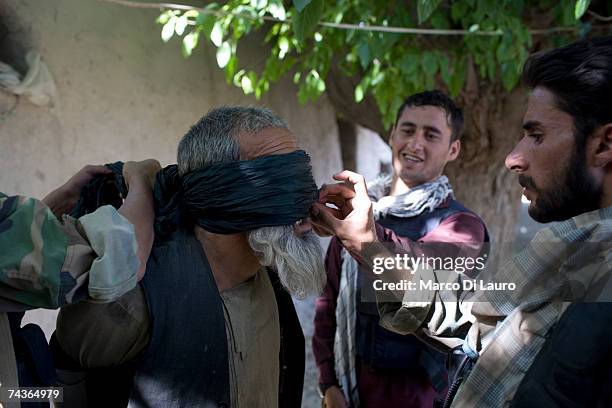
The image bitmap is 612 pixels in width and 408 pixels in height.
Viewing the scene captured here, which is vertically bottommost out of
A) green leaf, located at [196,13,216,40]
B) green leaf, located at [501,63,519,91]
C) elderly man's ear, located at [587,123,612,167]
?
elderly man's ear, located at [587,123,612,167]

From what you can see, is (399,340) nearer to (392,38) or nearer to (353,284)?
(353,284)

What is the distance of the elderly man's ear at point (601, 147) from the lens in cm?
132

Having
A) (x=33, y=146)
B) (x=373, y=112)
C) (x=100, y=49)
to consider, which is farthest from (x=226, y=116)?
(x=373, y=112)

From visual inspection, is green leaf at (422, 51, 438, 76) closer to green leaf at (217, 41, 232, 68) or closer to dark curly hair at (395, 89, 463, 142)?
dark curly hair at (395, 89, 463, 142)

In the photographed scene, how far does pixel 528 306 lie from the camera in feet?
4.07

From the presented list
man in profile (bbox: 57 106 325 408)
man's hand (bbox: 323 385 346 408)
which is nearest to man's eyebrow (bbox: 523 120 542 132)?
man in profile (bbox: 57 106 325 408)

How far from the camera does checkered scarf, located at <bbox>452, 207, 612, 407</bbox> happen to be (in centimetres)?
118

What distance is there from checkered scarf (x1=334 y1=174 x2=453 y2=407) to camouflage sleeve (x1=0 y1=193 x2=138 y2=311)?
4.41ft

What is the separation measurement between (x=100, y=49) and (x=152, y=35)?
41 cm

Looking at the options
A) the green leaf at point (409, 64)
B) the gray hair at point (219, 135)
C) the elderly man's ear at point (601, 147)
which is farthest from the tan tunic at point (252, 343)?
the green leaf at point (409, 64)

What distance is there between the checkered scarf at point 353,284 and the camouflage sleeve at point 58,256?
4.41ft

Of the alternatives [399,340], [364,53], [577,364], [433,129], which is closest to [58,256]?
[577,364]

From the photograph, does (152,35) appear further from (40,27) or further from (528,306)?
(528,306)

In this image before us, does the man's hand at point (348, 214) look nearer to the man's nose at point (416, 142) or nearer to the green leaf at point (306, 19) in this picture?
the green leaf at point (306, 19)
